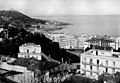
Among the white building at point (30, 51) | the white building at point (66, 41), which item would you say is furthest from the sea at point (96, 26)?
the white building at point (30, 51)

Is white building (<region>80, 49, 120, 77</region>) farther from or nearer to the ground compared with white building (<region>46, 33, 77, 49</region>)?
farther from the ground

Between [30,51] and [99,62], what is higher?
[99,62]

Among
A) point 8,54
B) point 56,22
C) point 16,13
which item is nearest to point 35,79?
point 8,54

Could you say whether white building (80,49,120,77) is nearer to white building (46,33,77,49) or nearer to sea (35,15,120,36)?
white building (46,33,77,49)

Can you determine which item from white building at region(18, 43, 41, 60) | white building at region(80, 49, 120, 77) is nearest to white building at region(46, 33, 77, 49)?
white building at region(18, 43, 41, 60)

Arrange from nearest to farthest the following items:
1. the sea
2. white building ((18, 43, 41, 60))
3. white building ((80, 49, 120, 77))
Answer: white building ((80, 49, 120, 77)) < white building ((18, 43, 41, 60)) < the sea

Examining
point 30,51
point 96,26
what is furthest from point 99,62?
point 96,26

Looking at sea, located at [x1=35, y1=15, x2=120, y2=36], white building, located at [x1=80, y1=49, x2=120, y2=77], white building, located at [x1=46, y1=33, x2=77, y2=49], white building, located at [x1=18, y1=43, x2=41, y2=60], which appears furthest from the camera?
sea, located at [x1=35, y1=15, x2=120, y2=36]

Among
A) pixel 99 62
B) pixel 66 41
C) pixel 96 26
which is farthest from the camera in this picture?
pixel 96 26

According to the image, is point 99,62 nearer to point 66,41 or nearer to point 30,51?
point 30,51
